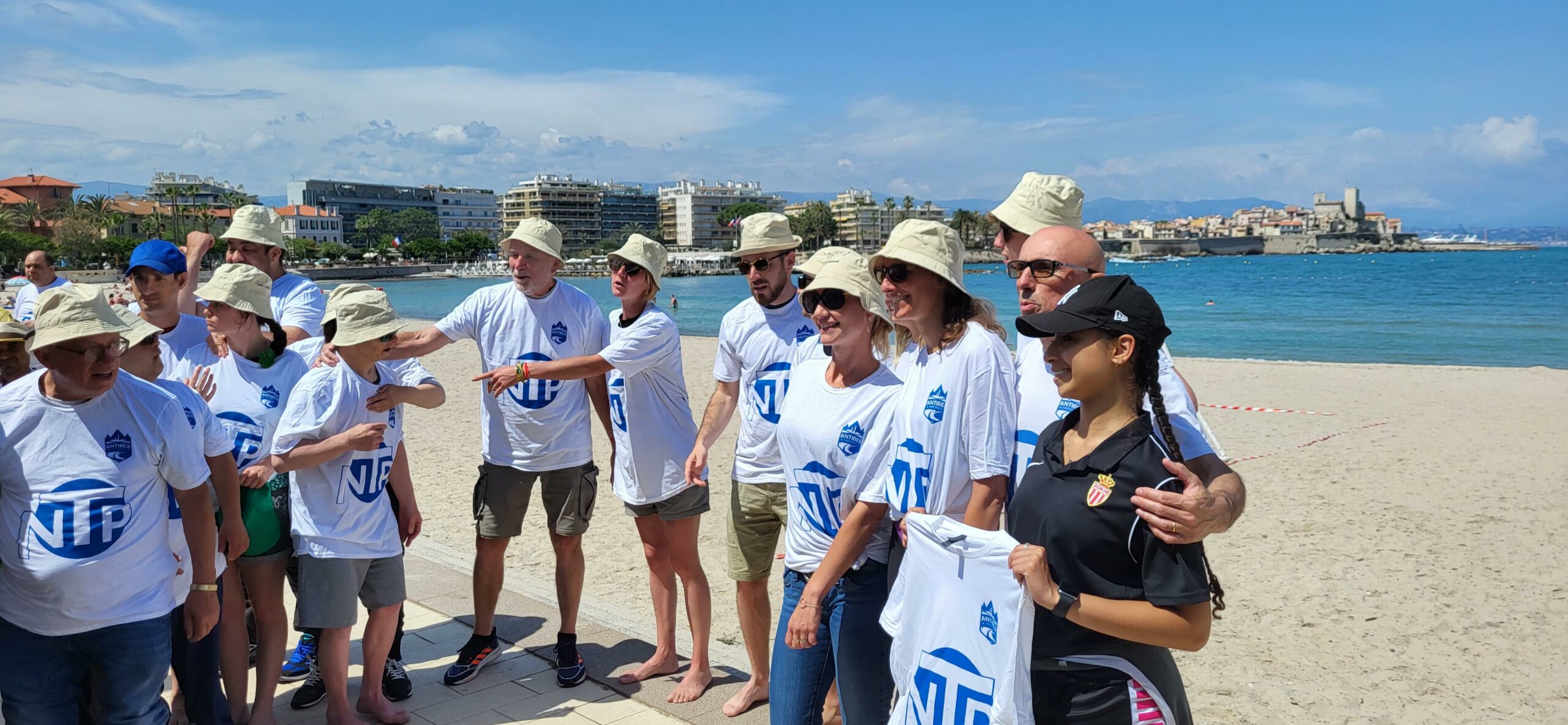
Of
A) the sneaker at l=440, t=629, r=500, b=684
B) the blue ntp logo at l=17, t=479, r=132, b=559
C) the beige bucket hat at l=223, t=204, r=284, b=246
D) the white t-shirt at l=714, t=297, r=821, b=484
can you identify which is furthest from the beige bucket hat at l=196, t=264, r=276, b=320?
the white t-shirt at l=714, t=297, r=821, b=484

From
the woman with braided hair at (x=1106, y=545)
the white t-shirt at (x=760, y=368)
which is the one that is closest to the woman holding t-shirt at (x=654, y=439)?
the white t-shirt at (x=760, y=368)

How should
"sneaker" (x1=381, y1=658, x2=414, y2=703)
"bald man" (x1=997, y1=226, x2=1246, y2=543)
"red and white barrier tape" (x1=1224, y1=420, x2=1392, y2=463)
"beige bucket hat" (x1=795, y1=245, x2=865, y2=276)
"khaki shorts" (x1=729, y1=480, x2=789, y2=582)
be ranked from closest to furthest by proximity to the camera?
"bald man" (x1=997, y1=226, x2=1246, y2=543) < "beige bucket hat" (x1=795, y1=245, x2=865, y2=276) < "khaki shorts" (x1=729, y1=480, x2=789, y2=582) < "sneaker" (x1=381, y1=658, x2=414, y2=703) < "red and white barrier tape" (x1=1224, y1=420, x2=1392, y2=463)

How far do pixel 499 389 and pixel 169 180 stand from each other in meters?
175

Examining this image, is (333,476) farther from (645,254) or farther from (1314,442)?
(1314,442)

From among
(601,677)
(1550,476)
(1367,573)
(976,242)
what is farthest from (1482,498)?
(976,242)

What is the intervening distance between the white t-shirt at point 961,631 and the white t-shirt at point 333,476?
8.53 ft

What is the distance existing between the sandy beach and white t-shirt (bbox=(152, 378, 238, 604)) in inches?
110

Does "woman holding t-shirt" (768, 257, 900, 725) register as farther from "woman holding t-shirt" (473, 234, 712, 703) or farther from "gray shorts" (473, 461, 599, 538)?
"gray shorts" (473, 461, 599, 538)

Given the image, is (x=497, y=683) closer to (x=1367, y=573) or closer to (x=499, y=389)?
(x=499, y=389)

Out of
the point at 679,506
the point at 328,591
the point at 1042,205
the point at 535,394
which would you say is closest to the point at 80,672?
the point at 328,591

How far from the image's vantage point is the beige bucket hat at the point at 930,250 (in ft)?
10.2

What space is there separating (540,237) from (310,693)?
2.46 m

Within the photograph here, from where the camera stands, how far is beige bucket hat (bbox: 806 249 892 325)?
337 centimetres

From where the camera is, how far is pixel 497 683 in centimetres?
500
